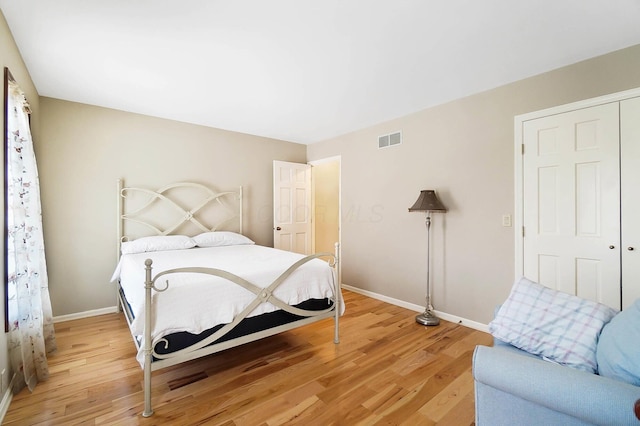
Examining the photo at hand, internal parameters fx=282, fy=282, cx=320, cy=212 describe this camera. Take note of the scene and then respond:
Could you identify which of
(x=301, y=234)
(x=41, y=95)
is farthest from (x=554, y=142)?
(x=41, y=95)

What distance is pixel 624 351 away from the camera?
1074 mm

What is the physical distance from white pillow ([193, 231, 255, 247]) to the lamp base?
2557 millimetres

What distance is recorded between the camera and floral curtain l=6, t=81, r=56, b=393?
193 centimetres

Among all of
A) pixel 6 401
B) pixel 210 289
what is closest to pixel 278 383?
pixel 210 289

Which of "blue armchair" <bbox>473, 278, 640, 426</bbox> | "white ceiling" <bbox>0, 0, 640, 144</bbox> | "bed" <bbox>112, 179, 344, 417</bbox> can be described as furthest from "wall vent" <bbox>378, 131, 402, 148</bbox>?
"blue armchair" <bbox>473, 278, 640, 426</bbox>

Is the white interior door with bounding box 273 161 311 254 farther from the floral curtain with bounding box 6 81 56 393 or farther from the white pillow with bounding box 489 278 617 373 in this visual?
the white pillow with bounding box 489 278 617 373

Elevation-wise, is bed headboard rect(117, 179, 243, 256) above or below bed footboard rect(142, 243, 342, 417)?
above

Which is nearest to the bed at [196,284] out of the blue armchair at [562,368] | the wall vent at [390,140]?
the blue armchair at [562,368]

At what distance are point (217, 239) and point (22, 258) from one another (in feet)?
6.66

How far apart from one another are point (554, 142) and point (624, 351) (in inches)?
85.3

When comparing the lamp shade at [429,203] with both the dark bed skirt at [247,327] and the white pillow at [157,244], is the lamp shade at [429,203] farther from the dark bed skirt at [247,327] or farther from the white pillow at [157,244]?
the white pillow at [157,244]

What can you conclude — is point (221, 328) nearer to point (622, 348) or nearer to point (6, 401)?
point (6, 401)

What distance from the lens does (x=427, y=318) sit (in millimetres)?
3221

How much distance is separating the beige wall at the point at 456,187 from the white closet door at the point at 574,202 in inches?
6.5
